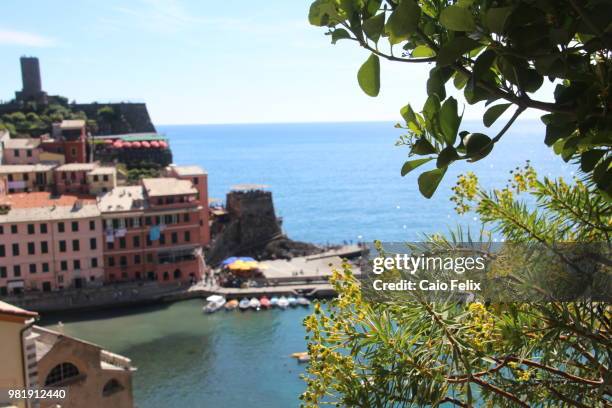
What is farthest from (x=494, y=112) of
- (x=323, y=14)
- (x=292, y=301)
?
(x=292, y=301)

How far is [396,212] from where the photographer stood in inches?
2913

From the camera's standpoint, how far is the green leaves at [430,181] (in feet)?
6.35

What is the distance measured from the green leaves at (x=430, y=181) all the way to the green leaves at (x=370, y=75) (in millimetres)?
300

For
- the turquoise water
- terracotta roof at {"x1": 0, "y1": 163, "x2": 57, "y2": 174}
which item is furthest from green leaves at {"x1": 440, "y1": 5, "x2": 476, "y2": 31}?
terracotta roof at {"x1": 0, "y1": 163, "x2": 57, "y2": 174}

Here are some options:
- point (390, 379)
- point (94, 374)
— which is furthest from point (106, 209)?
point (390, 379)

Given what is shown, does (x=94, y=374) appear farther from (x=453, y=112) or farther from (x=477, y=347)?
(x=453, y=112)

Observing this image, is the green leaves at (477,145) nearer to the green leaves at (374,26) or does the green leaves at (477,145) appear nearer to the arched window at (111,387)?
the green leaves at (374,26)

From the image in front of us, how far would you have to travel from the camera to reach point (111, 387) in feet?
55.7

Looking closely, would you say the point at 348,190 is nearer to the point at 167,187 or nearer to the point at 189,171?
the point at 189,171

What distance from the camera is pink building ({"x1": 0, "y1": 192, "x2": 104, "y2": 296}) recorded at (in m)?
36.3

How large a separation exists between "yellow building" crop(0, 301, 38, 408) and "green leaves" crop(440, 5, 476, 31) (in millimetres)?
8967

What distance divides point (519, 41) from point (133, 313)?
36.8 metres

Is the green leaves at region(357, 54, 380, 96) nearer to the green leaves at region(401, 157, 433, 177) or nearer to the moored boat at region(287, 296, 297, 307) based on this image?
the green leaves at region(401, 157, 433, 177)

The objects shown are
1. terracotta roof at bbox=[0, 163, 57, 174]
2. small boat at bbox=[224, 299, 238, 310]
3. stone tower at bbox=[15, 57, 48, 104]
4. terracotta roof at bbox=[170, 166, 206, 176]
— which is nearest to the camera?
small boat at bbox=[224, 299, 238, 310]
